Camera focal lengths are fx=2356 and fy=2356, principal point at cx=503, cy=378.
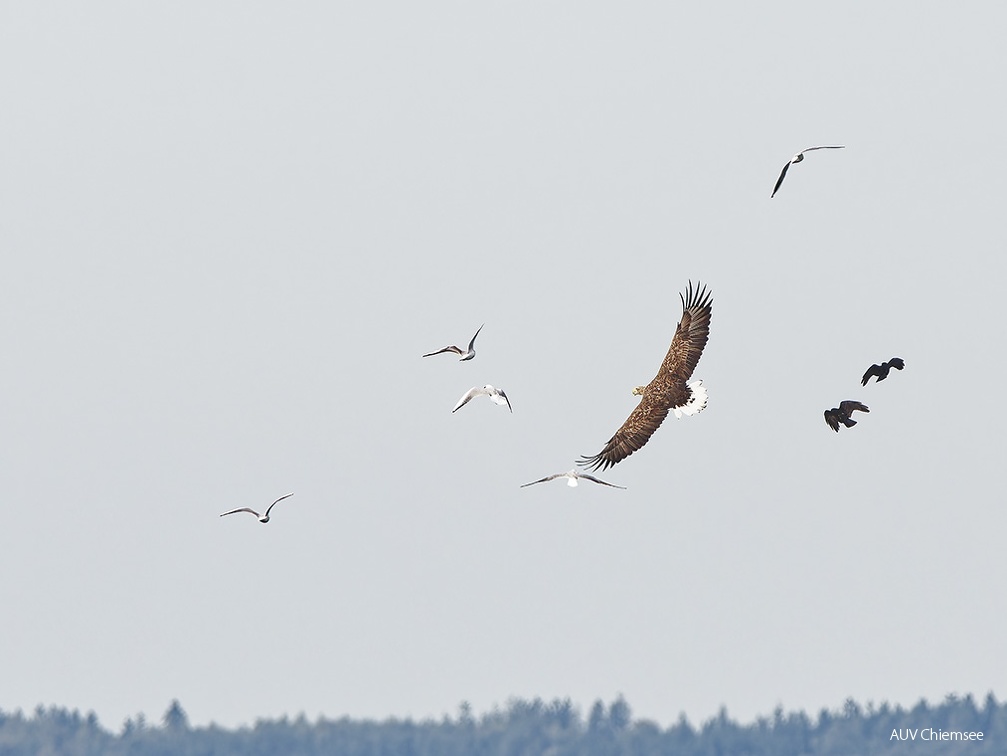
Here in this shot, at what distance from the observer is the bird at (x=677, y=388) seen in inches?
3167

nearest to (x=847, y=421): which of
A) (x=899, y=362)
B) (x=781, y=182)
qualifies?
(x=899, y=362)

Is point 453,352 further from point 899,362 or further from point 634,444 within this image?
point 899,362

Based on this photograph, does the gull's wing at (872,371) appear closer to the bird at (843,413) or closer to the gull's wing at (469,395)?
the bird at (843,413)

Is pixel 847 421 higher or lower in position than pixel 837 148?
lower

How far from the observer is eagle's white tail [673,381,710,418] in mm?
80250

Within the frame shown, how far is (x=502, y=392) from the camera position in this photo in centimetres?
7312

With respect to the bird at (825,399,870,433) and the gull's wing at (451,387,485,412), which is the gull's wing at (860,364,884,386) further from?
the gull's wing at (451,387,485,412)

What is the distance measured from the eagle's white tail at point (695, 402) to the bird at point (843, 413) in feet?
14.0

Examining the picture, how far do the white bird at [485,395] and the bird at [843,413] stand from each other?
521 inches

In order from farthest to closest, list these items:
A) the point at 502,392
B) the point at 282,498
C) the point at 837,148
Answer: the point at 282,498, the point at 502,392, the point at 837,148

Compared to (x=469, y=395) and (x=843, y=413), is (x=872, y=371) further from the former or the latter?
(x=469, y=395)

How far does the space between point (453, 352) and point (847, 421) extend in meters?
14.2

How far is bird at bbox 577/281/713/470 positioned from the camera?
80.4m

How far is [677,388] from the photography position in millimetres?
81125
